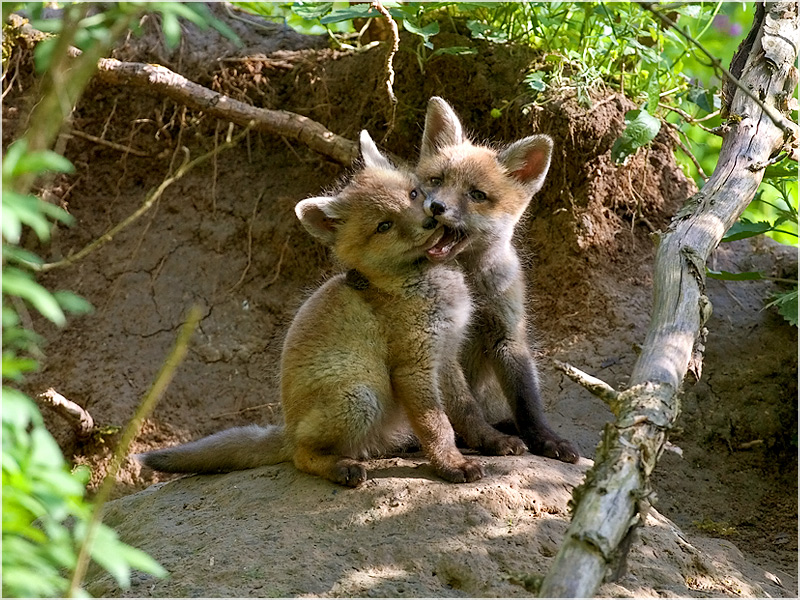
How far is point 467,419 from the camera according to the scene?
4.48 metres

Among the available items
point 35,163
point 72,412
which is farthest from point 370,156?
point 35,163

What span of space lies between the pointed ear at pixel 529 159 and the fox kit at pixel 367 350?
67cm

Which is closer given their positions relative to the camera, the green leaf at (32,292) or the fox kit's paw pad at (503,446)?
the green leaf at (32,292)

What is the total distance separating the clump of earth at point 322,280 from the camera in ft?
13.2

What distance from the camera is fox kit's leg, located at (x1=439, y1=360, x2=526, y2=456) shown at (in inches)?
174

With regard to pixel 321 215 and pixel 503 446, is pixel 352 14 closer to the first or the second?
pixel 321 215

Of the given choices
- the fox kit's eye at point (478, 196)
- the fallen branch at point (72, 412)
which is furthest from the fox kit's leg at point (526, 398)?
the fallen branch at point (72, 412)

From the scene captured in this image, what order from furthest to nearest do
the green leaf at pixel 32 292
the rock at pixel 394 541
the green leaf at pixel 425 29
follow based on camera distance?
1. the green leaf at pixel 425 29
2. the rock at pixel 394 541
3. the green leaf at pixel 32 292

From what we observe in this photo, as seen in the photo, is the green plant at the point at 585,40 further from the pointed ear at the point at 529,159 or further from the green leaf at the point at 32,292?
the green leaf at the point at 32,292

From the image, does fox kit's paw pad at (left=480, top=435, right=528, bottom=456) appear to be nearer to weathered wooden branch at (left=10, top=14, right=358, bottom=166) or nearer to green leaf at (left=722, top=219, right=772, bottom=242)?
green leaf at (left=722, top=219, right=772, bottom=242)

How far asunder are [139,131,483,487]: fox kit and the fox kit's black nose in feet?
0.16

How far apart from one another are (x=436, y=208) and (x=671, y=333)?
1430mm

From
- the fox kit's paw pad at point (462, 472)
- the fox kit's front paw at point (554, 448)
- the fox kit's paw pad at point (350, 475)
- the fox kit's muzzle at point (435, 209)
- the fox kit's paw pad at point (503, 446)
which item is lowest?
the fox kit's paw pad at point (350, 475)

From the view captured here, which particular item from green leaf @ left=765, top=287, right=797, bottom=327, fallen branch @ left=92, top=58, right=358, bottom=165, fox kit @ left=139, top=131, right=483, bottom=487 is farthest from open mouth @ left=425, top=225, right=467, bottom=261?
green leaf @ left=765, top=287, right=797, bottom=327
